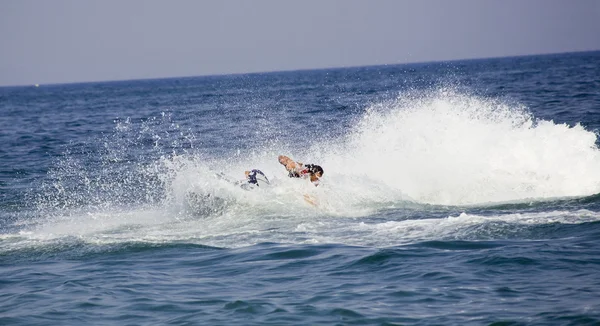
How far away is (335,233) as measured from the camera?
41.3 feet

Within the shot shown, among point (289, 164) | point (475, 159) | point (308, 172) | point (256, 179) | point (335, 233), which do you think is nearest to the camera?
point (335, 233)

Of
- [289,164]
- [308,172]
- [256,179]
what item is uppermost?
[289,164]

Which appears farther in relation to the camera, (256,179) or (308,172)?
(308,172)

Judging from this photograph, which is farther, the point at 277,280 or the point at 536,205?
the point at 536,205

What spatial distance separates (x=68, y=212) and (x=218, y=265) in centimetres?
712

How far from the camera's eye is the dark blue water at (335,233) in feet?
28.8

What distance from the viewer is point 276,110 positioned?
43469 millimetres

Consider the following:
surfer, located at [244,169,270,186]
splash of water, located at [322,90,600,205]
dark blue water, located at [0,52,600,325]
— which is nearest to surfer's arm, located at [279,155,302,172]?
dark blue water, located at [0,52,600,325]

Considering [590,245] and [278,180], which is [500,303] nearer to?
[590,245]

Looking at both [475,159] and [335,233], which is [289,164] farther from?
[475,159]

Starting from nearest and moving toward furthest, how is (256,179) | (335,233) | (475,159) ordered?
(335,233) < (256,179) < (475,159)

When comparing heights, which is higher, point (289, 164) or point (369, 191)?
point (289, 164)

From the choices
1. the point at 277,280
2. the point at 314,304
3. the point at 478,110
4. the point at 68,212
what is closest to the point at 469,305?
the point at 314,304

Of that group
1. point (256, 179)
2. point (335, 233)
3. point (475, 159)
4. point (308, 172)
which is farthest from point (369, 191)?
point (335, 233)
